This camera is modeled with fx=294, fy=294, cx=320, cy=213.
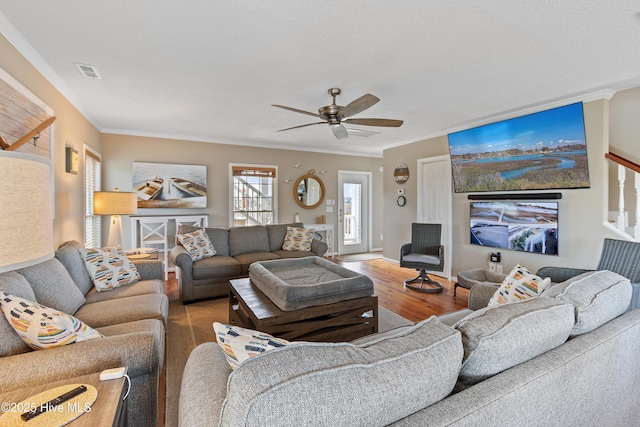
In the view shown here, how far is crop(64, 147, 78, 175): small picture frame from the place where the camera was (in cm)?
315

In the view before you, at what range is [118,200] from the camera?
3674 mm

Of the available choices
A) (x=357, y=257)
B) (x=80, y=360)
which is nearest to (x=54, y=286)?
(x=80, y=360)

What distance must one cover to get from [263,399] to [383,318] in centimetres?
286

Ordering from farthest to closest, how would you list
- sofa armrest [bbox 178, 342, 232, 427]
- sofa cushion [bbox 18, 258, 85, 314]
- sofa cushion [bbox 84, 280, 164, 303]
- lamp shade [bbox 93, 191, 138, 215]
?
lamp shade [bbox 93, 191, 138, 215], sofa cushion [bbox 84, 280, 164, 303], sofa cushion [bbox 18, 258, 85, 314], sofa armrest [bbox 178, 342, 232, 427]

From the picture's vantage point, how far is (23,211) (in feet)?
2.31

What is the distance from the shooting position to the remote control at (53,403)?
2.77 ft

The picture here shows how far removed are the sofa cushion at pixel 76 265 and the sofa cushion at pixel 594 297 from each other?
10.6ft

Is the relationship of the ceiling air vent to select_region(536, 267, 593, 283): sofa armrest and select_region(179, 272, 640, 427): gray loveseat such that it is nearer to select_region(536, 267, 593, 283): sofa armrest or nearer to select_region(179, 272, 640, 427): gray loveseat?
select_region(179, 272, 640, 427): gray loveseat

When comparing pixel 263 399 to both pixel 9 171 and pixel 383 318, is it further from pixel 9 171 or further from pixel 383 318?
pixel 383 318

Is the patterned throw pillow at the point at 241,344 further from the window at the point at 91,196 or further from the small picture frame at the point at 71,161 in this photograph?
the window at the point at 91,196

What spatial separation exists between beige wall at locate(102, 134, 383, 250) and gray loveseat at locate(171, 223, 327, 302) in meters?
1.23

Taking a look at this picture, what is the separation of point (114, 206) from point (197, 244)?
1089 millimetres

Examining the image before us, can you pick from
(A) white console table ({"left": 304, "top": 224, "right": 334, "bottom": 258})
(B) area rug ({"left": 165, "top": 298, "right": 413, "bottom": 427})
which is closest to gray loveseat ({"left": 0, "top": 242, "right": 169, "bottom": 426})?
(B) area rug ({"left": 165, "top": 298, "right": 413, "bottom": 427})

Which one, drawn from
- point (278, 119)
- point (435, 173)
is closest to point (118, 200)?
point (278, 119)
